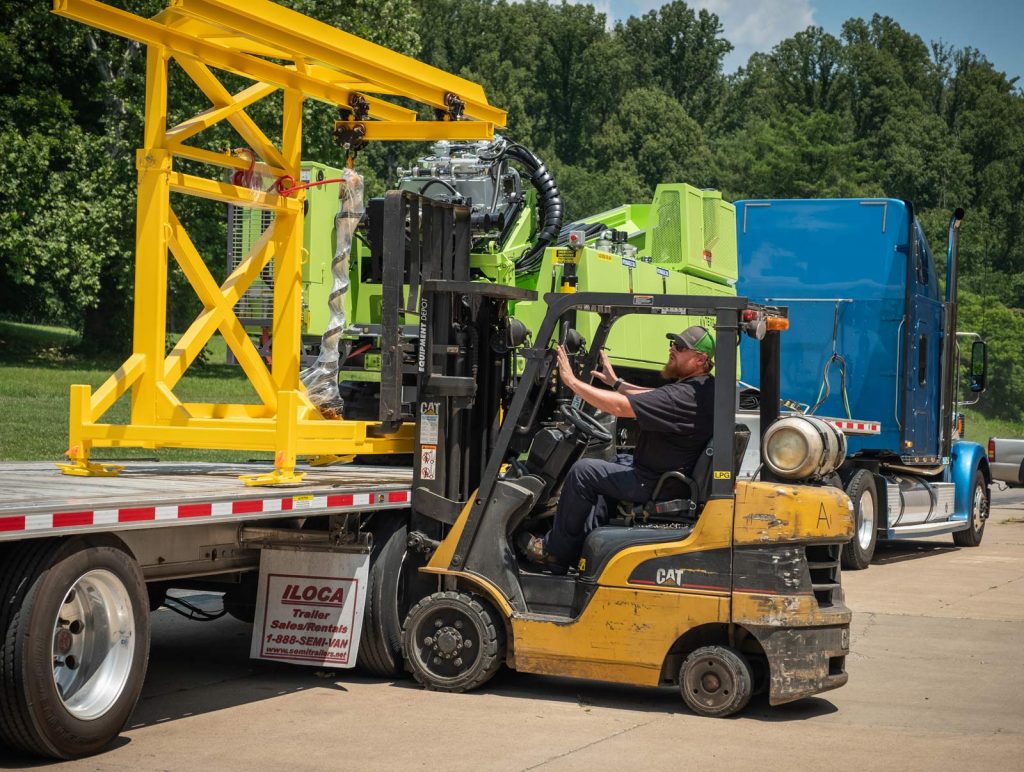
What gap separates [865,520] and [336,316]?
8103 millimetres

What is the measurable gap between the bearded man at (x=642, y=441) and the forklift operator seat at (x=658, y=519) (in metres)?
0.07

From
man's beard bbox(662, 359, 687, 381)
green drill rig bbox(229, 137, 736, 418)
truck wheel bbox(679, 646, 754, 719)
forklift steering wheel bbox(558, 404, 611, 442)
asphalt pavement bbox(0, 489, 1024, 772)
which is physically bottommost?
asphalt pavement bbox(0, 489, 1024, 772)

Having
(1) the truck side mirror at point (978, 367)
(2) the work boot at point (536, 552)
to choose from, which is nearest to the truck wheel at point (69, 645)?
(2) the work boot at point (536, 552)

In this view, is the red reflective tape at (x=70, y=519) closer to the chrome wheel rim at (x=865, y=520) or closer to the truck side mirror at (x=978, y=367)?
the chrome wheel rim at (x=865, y=520)

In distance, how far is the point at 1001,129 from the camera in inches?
3420

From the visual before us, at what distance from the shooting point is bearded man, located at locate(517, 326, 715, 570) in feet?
25.5

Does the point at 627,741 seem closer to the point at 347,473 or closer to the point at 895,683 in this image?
the point at 895,683

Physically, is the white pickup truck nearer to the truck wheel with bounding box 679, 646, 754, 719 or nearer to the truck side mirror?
the truck side mirror

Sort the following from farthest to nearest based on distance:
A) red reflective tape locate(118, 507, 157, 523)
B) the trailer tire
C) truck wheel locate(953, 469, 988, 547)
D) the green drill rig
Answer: truck wheel locate(953, 469, 988, 547)
the green drill rig
the trailer tire
red reflective tape locate(118, 507, 157, 523)

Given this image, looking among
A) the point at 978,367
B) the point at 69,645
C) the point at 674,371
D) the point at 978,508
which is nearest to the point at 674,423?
the point at 674,371

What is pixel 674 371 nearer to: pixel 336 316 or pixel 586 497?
pixel 586 497

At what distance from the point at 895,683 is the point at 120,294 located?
31536 millimetres

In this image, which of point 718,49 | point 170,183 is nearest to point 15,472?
point 170,183

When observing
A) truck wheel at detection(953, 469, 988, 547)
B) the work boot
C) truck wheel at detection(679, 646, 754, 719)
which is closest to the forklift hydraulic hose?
the work boot
